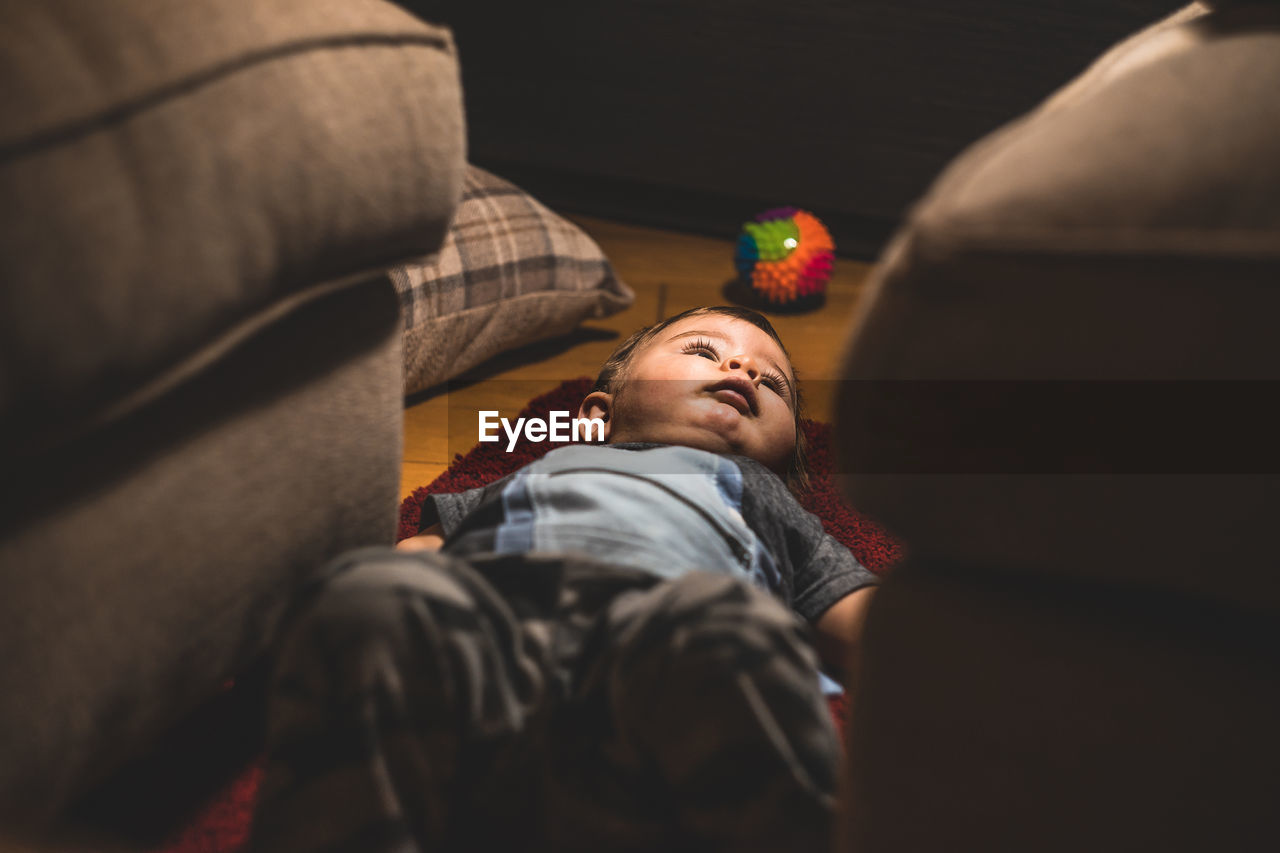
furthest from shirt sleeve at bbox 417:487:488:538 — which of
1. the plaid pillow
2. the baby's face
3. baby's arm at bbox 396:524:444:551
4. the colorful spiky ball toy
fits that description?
the colorful spiky ball toy

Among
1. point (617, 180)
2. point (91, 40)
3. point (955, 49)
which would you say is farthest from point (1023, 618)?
point (617, 180)

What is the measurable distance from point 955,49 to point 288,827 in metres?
1.84

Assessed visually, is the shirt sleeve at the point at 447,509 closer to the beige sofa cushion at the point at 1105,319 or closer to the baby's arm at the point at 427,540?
the baby's arm at the point at 427,540

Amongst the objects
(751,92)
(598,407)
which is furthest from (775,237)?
(598,407)

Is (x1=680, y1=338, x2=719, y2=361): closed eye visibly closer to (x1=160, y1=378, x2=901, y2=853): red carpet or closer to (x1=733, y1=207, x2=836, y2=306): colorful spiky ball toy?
(x1=160, y1=378, x2=901, y2=853): red carpet

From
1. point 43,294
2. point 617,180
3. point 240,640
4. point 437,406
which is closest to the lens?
point 43,294

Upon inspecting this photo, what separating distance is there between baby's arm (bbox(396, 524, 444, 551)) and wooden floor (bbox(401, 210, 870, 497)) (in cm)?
22

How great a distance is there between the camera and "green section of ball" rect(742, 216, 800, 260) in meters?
1.71

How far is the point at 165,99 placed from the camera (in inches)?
16.7

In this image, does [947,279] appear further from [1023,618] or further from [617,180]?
[617,180]

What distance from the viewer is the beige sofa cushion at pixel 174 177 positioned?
1.25 feet

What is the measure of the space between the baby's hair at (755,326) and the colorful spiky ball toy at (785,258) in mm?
612

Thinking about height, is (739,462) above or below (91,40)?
below

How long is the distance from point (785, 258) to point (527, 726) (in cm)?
132
